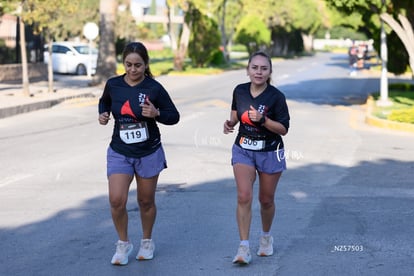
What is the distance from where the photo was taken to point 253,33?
251ft

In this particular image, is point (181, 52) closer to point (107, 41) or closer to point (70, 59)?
point (70, 59)

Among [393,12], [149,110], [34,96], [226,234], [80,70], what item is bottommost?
[80,70]

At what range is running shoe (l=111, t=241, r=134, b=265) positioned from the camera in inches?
259

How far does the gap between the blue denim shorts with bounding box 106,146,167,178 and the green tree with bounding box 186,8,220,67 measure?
4270 cm

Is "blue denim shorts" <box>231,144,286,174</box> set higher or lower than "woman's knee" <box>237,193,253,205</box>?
higher

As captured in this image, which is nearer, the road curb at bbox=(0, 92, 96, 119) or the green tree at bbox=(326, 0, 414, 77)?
the road curb at bbox=(0, 92, 96, 119)

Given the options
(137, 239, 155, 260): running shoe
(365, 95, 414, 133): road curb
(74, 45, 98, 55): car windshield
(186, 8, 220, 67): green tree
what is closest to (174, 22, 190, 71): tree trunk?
(186, 8, 220, 67): green tree

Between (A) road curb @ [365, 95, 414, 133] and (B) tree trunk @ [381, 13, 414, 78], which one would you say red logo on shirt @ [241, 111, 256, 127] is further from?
(B) tree trunk @ [381, 13, 414, 78]

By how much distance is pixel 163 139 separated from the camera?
15664 millimetres

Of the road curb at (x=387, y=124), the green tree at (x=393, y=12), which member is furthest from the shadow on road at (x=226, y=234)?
the green tree at (x=393, y=12)

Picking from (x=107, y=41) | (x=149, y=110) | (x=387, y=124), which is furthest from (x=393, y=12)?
(x=149, y=110)

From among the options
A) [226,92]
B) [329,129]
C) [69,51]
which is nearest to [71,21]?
[69,51]

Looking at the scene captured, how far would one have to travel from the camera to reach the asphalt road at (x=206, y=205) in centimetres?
673

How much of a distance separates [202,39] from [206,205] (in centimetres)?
4140
